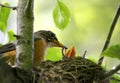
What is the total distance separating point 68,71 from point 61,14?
0.41 m

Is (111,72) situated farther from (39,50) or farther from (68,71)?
(39,50)

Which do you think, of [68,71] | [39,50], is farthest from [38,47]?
[68,71]

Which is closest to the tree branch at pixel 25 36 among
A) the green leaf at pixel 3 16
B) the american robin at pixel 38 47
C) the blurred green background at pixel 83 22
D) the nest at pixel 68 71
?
the nest at pixel 68 71

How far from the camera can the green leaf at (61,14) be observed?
298cm

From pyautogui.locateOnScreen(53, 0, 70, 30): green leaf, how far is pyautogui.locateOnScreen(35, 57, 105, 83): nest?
272mm

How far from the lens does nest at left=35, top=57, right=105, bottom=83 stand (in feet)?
8.88

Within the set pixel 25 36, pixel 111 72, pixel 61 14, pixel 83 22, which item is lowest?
pixel 83 22

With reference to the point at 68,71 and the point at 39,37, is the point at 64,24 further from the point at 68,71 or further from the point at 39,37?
the point at 39,37

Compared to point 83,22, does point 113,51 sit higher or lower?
higher

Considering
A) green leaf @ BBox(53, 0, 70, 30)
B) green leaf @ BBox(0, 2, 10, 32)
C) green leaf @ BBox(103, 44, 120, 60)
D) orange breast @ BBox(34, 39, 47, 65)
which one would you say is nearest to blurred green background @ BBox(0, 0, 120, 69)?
orange breast @ BBox(34, 39, 47, 65)

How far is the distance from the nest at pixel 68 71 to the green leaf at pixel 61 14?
0.27m

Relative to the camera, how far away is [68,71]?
277 cm

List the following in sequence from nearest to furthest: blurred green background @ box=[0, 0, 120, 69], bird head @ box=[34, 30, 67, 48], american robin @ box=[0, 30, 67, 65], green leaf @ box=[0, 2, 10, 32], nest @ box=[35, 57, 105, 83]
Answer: nest @ box=[35, 57, 105, 83], green leaf @ box=[0, 2, 10, 32], american robin @ box=[0, 30, 67, 65], bird head @ box=[34, 30, 67, 48], blurred green background @ box=[0, 0, 120, 69]

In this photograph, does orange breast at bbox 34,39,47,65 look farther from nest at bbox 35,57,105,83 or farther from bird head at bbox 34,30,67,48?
nest at bbox 35,57,105,83
